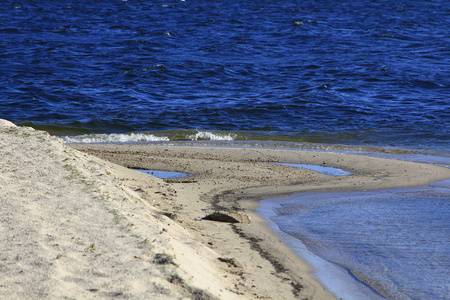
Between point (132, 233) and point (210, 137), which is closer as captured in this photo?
point (132, 233)

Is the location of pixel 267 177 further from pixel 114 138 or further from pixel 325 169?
pixel 114 138

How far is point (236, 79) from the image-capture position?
23.1 metres

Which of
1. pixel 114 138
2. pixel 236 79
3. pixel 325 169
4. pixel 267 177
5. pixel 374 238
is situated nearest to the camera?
pixel 374 238

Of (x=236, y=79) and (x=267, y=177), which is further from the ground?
(x=267, y=177)

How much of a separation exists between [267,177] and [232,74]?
14211mm

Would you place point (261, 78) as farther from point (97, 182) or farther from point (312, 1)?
point (312, 1)

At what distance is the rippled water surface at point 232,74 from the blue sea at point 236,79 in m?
0.07

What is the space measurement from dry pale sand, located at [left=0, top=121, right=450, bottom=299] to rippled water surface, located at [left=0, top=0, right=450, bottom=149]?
7716 millimetres

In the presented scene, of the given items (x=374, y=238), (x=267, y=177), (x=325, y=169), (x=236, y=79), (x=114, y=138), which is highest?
(x=374, y=238)

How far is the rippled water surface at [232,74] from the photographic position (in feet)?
58.0

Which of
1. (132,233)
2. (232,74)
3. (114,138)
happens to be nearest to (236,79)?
(232,74)

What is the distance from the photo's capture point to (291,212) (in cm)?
779

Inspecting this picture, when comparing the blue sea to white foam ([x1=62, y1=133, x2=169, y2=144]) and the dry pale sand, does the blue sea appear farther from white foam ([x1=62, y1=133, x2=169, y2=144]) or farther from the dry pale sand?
the dry pale sand

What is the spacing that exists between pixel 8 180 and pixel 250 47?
946 inches
